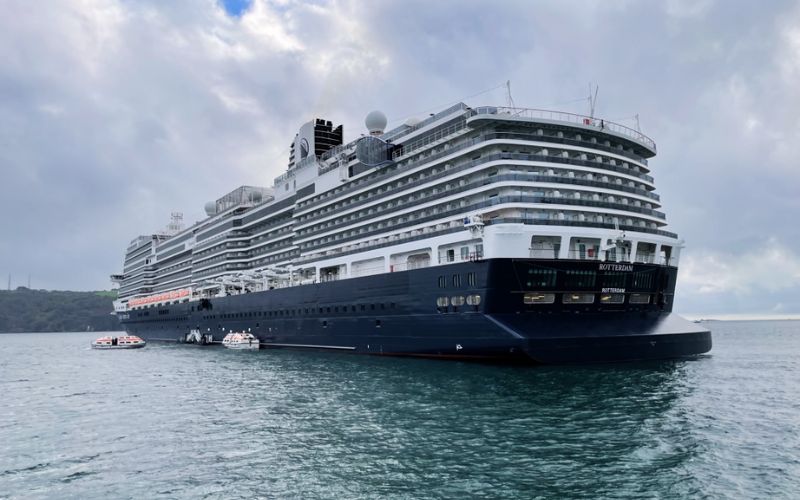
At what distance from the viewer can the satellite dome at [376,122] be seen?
5500 centimetres

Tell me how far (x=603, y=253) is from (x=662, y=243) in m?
5.90

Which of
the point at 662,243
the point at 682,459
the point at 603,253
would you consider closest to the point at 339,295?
the point at 603,253

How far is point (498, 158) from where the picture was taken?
36.9 meters

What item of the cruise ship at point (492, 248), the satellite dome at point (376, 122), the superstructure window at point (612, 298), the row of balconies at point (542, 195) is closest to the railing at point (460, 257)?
the cruise ship at point (492, 248)

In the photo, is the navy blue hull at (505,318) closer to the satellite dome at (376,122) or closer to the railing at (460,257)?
the railing at (460,257)

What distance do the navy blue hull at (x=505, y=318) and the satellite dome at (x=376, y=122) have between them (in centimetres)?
1673

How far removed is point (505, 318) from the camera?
3316cm

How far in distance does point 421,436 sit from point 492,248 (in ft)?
57.8

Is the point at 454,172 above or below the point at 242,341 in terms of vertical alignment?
above

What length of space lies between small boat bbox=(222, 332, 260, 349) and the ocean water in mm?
28808

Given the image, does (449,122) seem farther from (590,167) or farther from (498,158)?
(590,167)

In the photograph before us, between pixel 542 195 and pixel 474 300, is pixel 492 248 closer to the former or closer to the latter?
pixel 474 300

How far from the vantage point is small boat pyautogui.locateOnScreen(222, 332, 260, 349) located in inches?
2415

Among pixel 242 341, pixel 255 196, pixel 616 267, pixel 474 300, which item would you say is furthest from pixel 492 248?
pixel 255 196
